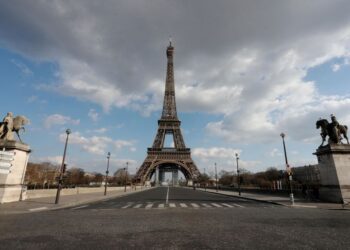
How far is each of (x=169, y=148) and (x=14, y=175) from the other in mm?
74854

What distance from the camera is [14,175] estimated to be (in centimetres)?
2031

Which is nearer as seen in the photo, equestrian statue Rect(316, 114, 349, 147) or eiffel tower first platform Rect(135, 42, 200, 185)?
equestrian statue Rect(316, 114, 349, 147)

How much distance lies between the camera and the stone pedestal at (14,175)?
19250 mm

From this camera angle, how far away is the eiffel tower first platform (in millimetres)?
88625

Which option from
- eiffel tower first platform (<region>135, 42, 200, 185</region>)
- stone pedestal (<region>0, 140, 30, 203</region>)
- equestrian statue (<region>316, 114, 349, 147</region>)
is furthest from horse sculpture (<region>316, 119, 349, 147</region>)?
eiffel tower first platform (<region>135, 42, 200, 185</region>)

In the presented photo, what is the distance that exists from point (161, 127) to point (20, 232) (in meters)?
85.7

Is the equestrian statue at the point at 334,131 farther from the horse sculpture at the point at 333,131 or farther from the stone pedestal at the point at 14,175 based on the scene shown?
the stone pedestal at the point at 14,175

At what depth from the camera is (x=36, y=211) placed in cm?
1564

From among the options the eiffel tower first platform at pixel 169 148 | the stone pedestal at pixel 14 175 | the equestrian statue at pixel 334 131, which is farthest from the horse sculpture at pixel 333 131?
the eiffel tower first platform at pixel 169 148

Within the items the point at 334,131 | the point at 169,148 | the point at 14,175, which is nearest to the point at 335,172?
the point at 334,131

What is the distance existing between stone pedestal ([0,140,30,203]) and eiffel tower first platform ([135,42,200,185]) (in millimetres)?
65639

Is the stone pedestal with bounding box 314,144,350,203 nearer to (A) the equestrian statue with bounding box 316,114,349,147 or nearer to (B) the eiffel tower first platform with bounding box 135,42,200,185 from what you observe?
(A) the equestrian statue with bounding box 316,114,349,147

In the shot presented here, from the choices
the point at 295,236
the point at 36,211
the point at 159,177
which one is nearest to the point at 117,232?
the point at 295,236

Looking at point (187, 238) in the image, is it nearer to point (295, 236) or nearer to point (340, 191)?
point (295, 236)
